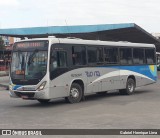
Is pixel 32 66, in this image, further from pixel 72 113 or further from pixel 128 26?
pixel 128 26

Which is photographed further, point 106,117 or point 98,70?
point 98,70

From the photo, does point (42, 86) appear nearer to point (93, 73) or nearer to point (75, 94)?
point (75, 94)

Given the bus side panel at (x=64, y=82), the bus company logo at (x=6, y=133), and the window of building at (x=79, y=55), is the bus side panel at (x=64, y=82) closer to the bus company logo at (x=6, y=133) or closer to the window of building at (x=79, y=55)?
the window of building at (x=79, y=55)

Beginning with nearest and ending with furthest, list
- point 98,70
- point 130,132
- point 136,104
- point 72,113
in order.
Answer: point 130,132 → point 72,113 → point 136,104 → point 98,70

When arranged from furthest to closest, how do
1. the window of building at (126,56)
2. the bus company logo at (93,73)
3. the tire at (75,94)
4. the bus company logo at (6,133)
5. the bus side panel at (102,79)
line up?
the window of building at (126,56) → the bus side panel at (102,79) → the bus company logo at (93,73) → the tire at (75,94) → the bus company logo at (6,133)

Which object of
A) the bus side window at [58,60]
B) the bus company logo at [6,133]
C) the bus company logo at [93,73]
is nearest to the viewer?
the bus company logo at [6,133]

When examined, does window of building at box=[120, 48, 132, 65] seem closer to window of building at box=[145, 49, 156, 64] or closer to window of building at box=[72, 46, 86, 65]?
window of building at box=[145, 49, 156, 64]

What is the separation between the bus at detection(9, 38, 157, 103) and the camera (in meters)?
16.1

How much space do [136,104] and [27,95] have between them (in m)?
4.23

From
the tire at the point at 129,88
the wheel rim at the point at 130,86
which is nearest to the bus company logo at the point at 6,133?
the tire at the point at 129,88

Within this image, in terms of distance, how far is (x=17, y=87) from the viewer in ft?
53.8

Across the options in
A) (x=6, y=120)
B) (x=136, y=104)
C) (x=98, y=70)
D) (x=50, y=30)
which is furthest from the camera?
(x=50, y=30)

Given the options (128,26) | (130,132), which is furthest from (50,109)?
(128,26)

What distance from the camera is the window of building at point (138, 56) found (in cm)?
2247
